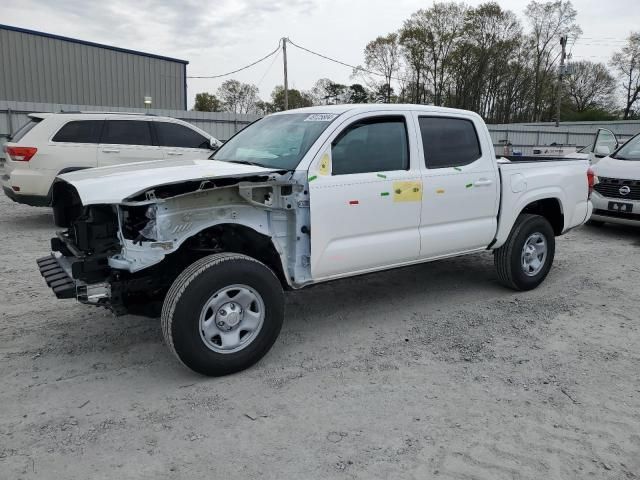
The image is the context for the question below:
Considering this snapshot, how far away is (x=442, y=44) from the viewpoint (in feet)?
165

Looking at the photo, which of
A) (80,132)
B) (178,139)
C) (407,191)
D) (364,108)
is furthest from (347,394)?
(178,139)

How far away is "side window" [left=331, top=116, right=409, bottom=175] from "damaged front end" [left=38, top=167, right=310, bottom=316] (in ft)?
1.67

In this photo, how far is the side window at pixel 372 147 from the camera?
416 cm

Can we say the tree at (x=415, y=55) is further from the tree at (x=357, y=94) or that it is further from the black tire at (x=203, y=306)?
the black tire at (x=203, y=306)

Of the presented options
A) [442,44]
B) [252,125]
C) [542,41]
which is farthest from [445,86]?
[252,125]

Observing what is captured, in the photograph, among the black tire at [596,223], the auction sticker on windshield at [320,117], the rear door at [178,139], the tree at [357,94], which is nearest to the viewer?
the auction sticker on windshield at [320,117]

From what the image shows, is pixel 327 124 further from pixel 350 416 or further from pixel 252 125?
pixel 350 416

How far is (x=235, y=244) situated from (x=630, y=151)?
26.9 ft

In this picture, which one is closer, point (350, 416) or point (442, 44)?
point (350, 416)

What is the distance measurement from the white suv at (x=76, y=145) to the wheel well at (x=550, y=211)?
477cm

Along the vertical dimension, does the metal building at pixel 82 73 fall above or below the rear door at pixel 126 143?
above

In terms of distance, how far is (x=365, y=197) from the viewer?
4.17 metres

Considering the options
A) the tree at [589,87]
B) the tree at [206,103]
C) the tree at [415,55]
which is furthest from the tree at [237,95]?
the tree at [589,87]

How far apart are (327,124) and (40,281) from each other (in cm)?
366
